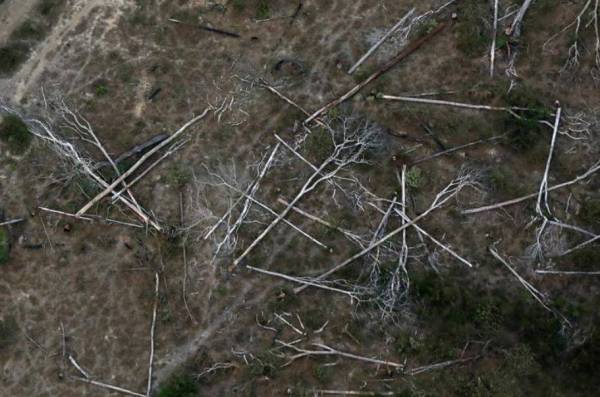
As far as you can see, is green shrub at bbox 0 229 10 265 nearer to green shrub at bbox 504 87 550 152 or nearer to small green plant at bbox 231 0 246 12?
small green plant at bbox 231 0 246 12

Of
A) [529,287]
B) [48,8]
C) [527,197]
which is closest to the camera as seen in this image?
[529,287]

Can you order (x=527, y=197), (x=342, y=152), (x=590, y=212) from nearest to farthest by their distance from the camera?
(x=590, y=212) → (x=527, y=197) → (x=342, y=152)

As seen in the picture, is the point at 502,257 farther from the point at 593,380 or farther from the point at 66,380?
the point at 66,380

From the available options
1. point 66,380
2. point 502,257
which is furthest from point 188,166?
point 502,257

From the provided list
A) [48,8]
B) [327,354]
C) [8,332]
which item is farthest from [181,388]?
[48,8]

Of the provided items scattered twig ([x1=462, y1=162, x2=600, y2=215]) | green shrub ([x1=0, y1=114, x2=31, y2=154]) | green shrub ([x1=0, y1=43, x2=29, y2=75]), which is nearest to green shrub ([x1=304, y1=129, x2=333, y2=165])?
scattered twig ([x1=462, y1=162, x2=600, y2=215])

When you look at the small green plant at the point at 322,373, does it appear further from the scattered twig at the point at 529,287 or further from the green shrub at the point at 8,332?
the green shrub at the point at 8,332

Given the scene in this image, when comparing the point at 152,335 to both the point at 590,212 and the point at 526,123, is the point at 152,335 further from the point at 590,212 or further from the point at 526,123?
the point at 590,212
